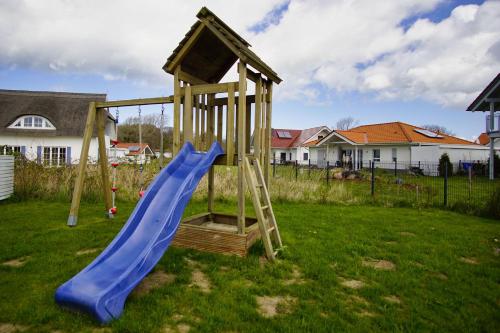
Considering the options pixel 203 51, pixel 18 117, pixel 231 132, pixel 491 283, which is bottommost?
pixel 491 283

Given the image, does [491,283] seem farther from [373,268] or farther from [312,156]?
[312,156]

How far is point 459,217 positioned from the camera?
8227 millimetres

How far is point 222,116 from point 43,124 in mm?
27206

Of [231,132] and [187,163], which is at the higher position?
[231,132]

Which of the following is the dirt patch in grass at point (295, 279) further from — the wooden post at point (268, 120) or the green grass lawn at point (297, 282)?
the wooden post at point (268, 120)

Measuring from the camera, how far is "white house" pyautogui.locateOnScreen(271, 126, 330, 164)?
4019 cm

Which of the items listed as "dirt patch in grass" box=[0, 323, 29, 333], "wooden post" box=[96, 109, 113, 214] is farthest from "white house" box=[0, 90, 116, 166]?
"dirt patch in grass" box=[0, 323, 29, 333]

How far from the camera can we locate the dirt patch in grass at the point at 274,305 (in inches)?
122

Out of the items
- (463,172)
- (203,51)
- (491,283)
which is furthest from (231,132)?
(463,172)

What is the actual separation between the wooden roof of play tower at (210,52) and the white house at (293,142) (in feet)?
111

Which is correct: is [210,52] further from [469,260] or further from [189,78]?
[469,260]

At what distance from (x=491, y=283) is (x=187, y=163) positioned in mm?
4500

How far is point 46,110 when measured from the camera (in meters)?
26.7

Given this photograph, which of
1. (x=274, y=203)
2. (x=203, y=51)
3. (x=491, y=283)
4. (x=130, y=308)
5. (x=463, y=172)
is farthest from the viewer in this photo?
(x=463, y=172)
